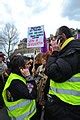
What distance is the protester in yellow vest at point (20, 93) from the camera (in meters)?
5.18

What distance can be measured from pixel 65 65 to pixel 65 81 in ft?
0.76

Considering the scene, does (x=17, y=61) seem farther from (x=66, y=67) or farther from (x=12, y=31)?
(x=12, y=31)

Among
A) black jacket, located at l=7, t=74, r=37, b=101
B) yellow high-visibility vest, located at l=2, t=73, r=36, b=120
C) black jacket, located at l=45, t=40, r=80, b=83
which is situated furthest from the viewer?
yellow high-visibility vest, located at l=2, t=73, r=36, b=120

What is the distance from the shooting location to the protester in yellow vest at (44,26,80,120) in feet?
13.7

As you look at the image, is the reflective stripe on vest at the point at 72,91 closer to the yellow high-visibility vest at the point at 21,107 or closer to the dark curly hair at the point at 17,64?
the yellow high-visibility vest at the point at 21,107

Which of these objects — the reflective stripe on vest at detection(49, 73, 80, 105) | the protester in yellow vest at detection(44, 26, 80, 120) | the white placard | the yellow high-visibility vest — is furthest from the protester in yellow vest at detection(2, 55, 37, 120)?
the white placard

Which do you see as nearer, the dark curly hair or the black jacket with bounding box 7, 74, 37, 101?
the black jacket with bounding box 7, 74, 37, 101

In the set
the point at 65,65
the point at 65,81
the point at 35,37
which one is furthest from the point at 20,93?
the point at 35,37

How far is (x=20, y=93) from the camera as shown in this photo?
16.9 feet

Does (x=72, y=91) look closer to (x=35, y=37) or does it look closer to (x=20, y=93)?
(x=20, y=93)

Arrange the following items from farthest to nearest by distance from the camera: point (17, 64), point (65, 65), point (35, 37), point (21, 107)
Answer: point (35, 37) < point (17, 64) < point (21, 107) < point (65, 65)

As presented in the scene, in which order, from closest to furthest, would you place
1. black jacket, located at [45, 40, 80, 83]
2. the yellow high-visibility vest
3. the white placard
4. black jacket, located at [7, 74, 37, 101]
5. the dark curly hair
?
1. black jacket, located at [45, 40, 80, 83]
2. black jacket, located at [7, 74, 37, 101]
3. the yellow high-visibility vest
4. the dark curly hair
5. the white placard

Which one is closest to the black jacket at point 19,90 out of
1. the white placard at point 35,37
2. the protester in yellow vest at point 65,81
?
the protester in yellow vest at point 65,81

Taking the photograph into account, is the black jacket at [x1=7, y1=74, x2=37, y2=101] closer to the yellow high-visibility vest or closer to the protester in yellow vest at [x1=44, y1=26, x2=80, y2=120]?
the yellow high-visibility vest
